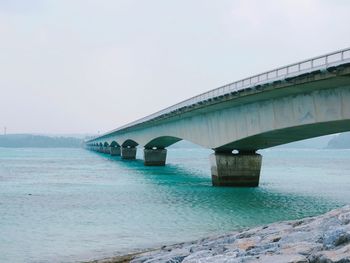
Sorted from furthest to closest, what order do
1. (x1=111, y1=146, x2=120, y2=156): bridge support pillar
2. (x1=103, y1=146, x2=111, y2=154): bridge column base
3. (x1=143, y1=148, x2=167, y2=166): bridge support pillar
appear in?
(x1=103, y1=146, x2=111, y2=154): bridge column base
(x1=111, y1=146, x2=120, y2=156): bridge support pillar
(x1=143, y1=148, x2=167, y2=166): bridge support pillar

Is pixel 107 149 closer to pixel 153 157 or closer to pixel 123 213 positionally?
pixel 153 157

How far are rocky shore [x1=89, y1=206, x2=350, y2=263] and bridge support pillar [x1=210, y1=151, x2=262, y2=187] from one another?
82.8ft

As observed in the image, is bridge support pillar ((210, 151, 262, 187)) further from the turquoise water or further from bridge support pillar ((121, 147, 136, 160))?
bridge support pillar ((121, 147, 136, 160))

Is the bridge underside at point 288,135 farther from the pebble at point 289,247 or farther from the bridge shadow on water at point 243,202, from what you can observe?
the pebble at point 289,247

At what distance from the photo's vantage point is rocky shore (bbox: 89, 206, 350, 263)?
9.23 metres

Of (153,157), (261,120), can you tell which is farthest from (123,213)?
(153,157)

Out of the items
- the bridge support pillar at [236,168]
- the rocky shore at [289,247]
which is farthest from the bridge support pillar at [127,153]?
the rocky shore at [289,247]

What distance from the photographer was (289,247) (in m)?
10.6

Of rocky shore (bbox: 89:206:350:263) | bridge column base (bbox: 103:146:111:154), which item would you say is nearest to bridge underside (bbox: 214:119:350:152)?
rocky shore (bbox: 89:206:350:263)

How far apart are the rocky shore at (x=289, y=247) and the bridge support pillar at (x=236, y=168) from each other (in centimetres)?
2525

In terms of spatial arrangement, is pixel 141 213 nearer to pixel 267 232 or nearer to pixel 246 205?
pixel 246 205

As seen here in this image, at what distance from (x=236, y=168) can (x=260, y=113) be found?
8.21 m

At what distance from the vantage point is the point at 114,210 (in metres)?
28.7

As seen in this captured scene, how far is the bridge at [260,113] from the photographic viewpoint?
25594 millimetres
